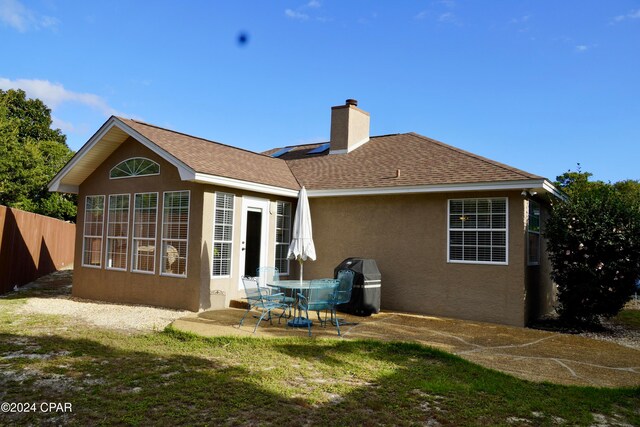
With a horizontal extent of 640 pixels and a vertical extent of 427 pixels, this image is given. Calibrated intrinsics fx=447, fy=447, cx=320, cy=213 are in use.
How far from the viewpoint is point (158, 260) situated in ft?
35.8

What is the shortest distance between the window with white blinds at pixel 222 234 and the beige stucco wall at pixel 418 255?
8.90 feet

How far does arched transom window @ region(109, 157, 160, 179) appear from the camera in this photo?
1141cm

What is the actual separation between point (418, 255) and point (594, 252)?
145 inches

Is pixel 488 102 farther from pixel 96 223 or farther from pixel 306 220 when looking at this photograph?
pixel 96 223

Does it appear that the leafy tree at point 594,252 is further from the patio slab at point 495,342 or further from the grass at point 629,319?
the grass at point 629,319

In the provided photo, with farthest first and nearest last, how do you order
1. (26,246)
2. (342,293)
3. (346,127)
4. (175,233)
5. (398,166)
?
(26,246) < (346,127) < (398,166) < (175,233) < (342,293)

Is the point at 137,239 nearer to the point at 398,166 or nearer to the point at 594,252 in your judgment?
the point at 398,166

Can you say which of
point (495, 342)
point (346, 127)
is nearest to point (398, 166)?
point (346, 127)

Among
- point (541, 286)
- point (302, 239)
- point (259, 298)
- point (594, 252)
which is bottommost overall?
point (259, 298)

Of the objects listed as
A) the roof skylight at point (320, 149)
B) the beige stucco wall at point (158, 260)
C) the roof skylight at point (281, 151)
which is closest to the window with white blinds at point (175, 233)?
the beige stucco wall at point (158, 260)

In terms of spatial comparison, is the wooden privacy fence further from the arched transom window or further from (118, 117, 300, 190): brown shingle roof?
(118, 117, 300, 190): brown shingle roof

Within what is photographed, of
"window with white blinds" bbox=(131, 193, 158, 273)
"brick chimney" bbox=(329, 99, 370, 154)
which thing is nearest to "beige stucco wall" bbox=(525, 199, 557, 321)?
"brick chimney" bbox=(329, 99, 370, 154)

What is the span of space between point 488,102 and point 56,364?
15.3 metres

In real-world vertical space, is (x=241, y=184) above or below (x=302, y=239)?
above
